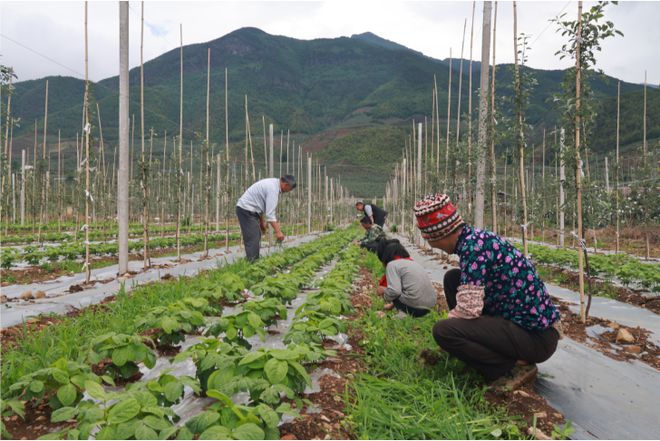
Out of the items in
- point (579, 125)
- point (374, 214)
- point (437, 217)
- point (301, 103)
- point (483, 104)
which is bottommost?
point (374, 214)

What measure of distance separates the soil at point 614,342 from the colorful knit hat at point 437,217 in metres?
2.11

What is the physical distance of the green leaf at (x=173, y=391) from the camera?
77.1 inches

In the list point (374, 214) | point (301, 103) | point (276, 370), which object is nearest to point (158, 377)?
point (276, 370)

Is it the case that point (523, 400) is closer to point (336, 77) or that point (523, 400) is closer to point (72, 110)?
point (72, 110)

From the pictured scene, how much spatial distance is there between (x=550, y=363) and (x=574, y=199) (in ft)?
7.77

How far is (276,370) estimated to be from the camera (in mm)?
2072

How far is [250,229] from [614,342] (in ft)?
17.8

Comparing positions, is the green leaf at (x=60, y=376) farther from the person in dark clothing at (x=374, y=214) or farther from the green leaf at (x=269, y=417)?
the person in dark clothing at (x=374, y=214)

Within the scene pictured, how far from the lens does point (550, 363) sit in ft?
10.8

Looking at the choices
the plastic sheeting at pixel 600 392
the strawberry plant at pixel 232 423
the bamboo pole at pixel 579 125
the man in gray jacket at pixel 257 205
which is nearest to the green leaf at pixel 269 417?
the strawberry plant at pixel 232 423

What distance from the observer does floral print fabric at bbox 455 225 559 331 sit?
261cm

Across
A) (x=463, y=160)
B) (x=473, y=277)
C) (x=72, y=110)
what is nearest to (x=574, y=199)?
(x=473, y=277)

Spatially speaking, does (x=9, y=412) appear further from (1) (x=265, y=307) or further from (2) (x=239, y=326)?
(1) (x=265, y=307)

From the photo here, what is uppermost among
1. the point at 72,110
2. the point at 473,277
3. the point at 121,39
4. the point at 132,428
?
the point at 72,110
